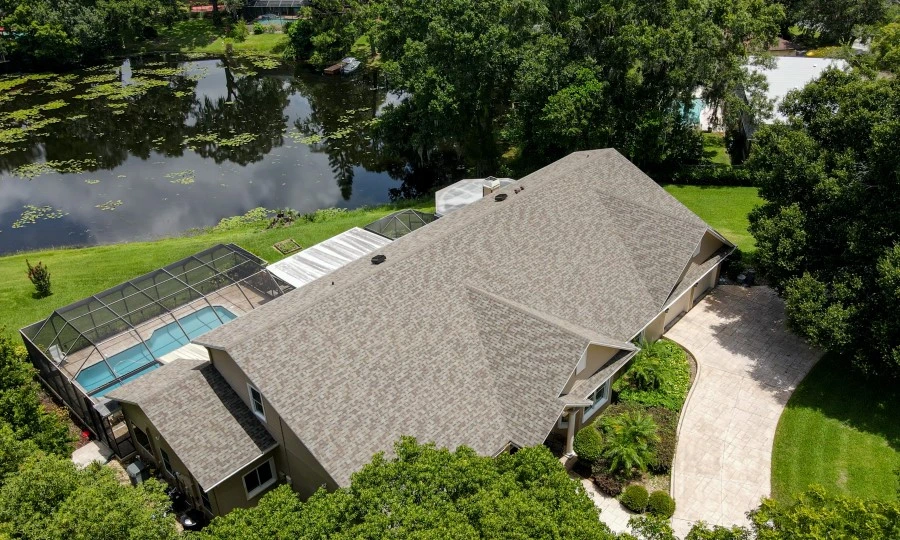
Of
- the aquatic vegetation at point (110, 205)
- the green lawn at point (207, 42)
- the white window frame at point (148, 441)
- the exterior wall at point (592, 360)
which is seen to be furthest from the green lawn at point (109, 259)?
the green lawn at point (207, 42)

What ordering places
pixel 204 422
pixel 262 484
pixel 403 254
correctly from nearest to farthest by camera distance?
pixel 204 422 → pixel 262 484 → pixel 403 254

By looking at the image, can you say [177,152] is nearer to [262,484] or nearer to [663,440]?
[262,484]

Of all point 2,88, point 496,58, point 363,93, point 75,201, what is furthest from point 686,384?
point 2,88

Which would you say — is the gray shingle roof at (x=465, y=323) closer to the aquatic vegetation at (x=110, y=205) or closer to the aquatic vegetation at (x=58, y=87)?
the aquatic vegetation at (x=110, y=205)

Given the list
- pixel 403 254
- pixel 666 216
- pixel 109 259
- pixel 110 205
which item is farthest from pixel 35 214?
pixel 666 216

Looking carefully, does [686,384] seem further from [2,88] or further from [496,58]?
[2,88]
